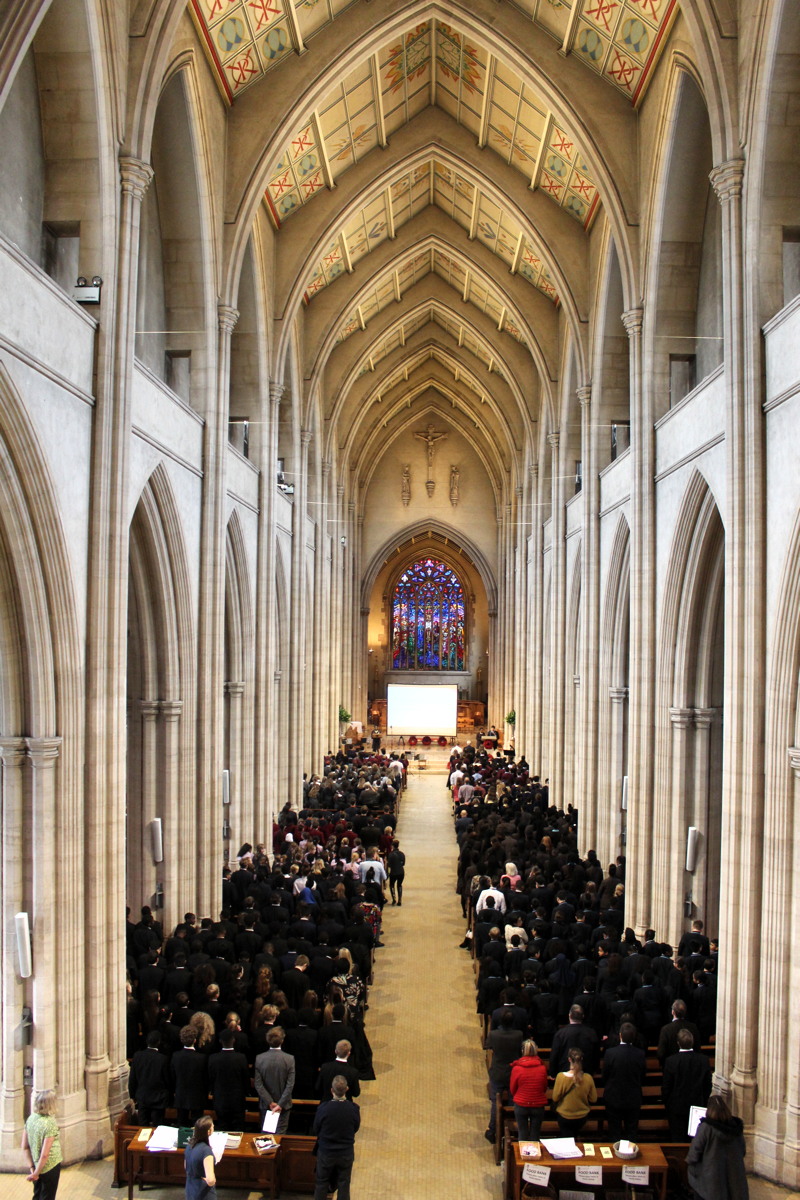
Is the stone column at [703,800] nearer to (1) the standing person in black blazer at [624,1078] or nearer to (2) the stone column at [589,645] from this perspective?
(2) the stone column at [589,645]

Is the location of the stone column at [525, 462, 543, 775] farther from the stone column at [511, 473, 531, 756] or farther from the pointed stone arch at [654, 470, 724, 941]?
the pointed stone arch at [654, 470, 724, 941]

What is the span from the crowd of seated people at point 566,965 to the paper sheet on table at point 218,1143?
8.28 ft

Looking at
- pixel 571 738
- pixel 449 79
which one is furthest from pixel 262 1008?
pixel 449 79

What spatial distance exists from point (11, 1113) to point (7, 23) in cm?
907

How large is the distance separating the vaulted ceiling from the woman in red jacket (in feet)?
41.2

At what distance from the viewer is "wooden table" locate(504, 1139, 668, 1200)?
753 cm

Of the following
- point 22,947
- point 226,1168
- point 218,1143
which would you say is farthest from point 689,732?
point 22,947

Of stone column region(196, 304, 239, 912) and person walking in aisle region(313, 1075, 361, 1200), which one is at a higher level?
stone column region(196, 304, 239, 912)

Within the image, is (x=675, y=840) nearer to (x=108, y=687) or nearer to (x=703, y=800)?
(x=703, y=800)

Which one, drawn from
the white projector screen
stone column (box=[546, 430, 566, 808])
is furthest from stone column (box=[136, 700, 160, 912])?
the white projector screen

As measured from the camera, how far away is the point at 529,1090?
8.09 meters

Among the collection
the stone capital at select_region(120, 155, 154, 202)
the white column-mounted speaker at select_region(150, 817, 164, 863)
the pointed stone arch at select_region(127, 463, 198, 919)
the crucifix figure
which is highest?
the crucifix figure

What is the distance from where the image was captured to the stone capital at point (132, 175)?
34.1ft

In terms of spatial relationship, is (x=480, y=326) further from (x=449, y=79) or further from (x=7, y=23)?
(x=7, y=23)
